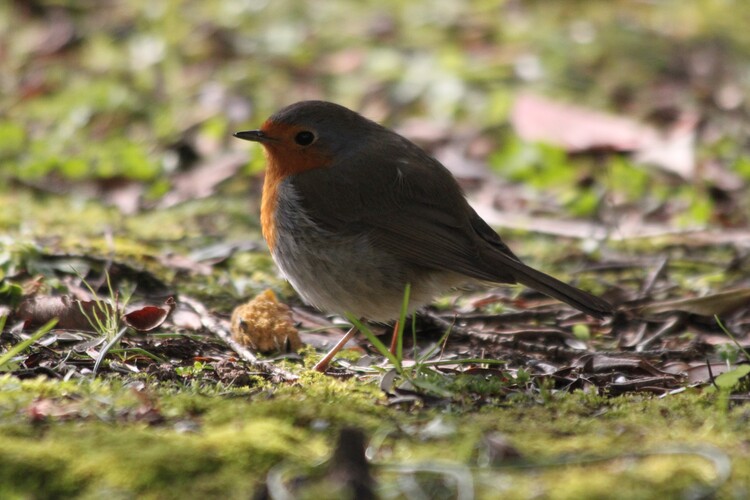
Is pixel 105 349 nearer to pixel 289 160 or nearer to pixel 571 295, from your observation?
pixel 289 160

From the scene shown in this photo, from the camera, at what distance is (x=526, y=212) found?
6.58 metres

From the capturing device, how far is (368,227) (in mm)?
4355

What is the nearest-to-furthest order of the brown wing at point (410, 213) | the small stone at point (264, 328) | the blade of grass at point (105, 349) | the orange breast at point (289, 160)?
the blade of grass at point (105, 349) → the small stone at point (264, 328) → the brown wing at point (410, 213) → the orange breast at point (289, 160)

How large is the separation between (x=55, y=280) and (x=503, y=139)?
3.89 metres

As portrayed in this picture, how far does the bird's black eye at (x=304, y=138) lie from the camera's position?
468 centimetres

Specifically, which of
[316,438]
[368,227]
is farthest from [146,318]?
[316,438]

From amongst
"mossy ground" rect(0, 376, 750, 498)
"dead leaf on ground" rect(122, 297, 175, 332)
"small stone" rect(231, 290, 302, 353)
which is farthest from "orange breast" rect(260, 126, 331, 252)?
"mossy ground" rect(0, 376, 750, 498)

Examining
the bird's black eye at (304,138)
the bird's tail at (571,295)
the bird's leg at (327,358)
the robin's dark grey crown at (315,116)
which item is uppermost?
the robin's dark grey crown at (315,116)

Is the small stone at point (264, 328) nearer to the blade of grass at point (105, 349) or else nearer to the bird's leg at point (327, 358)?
the bird's leg at point (327, 358)

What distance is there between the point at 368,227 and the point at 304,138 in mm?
612

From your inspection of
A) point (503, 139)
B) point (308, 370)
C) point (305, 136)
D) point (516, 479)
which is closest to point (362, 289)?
point (308, 370)

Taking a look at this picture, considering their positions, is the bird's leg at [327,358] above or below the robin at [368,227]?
below

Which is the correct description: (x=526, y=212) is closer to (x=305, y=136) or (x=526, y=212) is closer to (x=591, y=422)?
(x=305, y=136)

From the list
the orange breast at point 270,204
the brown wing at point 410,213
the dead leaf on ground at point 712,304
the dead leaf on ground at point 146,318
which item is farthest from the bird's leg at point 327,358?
the dead leaf on ground at point 712,304
